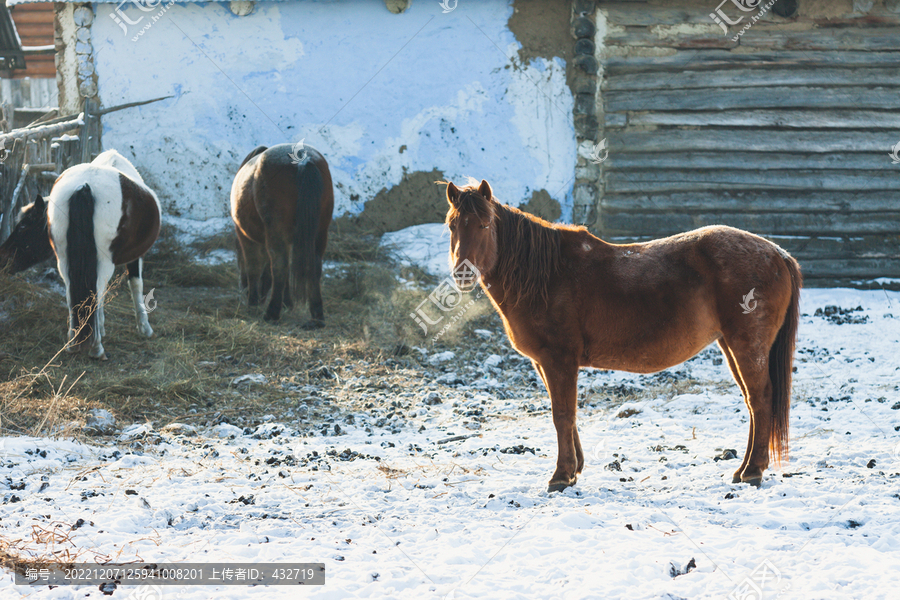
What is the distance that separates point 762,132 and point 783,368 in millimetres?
6508

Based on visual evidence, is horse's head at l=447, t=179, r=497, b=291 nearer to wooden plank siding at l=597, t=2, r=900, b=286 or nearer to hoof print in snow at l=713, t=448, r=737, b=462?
hoof print in snow at l=713, t=448, r=737, b=462

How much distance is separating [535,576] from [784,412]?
1.91m

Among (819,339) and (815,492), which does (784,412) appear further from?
(819,339)

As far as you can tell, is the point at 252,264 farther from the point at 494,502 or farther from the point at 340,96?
the point at 494,502

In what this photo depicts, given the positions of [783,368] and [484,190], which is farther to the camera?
[783,368]

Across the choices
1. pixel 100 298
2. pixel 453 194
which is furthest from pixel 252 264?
pixel 453 194

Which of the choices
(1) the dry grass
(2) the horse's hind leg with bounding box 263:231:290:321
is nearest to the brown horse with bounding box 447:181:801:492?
(1) the dry grass

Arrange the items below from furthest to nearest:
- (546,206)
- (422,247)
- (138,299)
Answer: (546,206) → (422,247) → (138,299)

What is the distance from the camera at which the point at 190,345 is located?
6.55m

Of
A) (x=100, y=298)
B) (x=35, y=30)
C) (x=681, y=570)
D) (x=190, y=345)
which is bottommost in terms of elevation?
(x=190, y=345)

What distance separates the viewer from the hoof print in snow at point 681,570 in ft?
9.18

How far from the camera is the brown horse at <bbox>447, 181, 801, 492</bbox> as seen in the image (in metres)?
3.73

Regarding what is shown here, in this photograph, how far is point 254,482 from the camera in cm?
394

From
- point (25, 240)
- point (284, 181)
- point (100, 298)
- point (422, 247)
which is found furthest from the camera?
point (422, 247)
